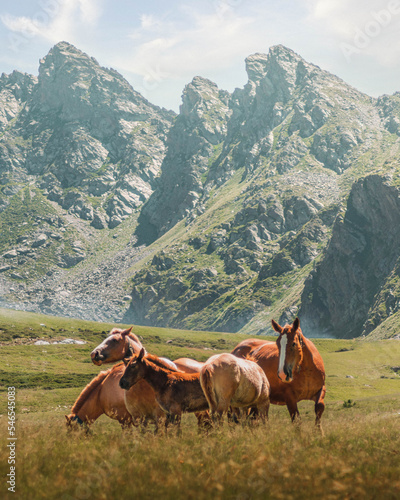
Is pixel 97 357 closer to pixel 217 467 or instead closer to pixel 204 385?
pixel 204 385

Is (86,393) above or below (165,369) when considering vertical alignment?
below

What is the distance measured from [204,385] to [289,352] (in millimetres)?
2894

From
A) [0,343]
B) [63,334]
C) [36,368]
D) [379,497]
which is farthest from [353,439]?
[63,334]

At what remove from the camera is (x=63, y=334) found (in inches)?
4523

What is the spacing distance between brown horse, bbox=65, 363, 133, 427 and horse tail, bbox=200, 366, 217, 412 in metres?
3.78

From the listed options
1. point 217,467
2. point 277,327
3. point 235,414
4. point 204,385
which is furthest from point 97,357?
point 217,467

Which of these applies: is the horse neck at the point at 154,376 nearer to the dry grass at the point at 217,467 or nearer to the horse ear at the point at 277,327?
the dry grass at the point at 217,467

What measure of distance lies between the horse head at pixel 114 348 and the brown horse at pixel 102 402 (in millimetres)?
504

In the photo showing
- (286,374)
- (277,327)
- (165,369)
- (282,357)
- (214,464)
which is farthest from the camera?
(277,327)

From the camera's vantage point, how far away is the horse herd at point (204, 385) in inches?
574

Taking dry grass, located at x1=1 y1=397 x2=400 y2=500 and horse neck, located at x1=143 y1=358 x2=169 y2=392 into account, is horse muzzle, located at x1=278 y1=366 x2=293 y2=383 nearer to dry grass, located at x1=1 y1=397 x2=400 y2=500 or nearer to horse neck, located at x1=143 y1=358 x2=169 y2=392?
dry grass, located at x1=1 y1=397 x2=400 y2=500

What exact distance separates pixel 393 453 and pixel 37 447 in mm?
8243

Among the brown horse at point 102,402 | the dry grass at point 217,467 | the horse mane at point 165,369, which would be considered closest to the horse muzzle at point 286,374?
the dry grass at point 217,467

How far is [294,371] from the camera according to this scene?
15414 mm
